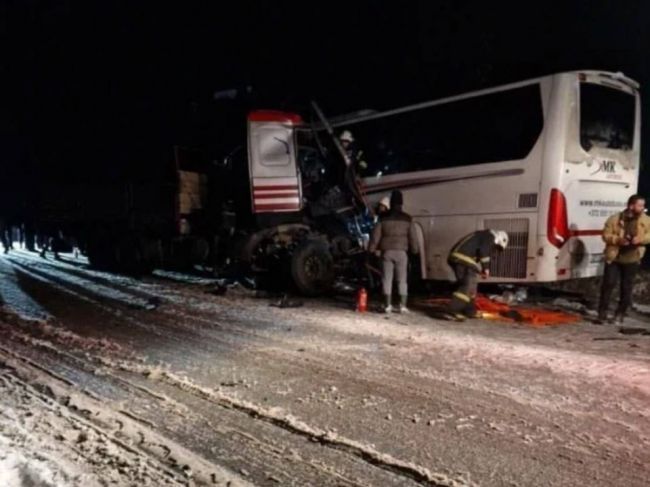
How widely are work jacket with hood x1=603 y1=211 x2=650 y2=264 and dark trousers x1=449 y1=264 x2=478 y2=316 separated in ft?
5.56

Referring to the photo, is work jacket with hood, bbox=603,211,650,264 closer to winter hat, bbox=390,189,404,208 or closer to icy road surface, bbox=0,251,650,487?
icy road surface, bbox=0,251,650,487

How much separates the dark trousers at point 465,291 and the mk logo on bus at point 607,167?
2199mm

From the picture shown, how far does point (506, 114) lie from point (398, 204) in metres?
1.98

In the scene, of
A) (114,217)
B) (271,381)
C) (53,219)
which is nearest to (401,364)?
(271,381)

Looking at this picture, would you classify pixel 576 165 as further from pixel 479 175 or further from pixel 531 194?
pixel 479 175

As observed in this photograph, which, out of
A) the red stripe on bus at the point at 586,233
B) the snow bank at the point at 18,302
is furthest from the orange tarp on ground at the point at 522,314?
the snow bank at the point at 18,302

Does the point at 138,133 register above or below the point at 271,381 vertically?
above

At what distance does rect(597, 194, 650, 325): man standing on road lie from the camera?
7.33 metres

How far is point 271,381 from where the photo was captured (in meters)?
5.08

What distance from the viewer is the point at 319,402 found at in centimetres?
455

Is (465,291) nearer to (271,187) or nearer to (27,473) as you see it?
(271,187)

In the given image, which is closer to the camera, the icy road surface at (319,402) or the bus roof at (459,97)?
the icy road surface at (319,402)

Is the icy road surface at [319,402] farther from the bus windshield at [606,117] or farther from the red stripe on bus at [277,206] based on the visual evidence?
the red stripe on bus at [277,206]

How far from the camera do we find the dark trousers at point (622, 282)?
7.52 m
